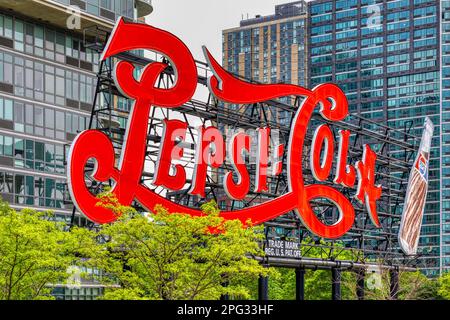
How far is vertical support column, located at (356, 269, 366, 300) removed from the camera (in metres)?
73.1

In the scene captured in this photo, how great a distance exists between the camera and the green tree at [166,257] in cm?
4384

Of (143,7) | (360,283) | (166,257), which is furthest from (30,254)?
(143,7)

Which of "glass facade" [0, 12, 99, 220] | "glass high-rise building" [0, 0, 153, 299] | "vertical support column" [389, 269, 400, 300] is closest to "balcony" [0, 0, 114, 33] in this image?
"glass high-rise building" [0, 0, 153, 299]

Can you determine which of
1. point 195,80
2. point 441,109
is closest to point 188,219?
point 195,80

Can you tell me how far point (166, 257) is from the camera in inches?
1734

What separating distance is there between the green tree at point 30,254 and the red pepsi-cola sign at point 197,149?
2.47 metres

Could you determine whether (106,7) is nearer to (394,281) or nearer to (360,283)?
(360,283)

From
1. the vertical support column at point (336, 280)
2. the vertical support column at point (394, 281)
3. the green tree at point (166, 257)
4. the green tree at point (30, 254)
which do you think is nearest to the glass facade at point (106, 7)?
the vertical support column at point (336, 280)

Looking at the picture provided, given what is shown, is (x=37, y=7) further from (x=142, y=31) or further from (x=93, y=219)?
(x=93, y=219)

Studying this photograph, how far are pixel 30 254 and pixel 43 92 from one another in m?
32.7

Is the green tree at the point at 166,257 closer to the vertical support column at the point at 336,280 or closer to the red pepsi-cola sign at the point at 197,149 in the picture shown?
the red pepsi-cola sign at the point at 197,149

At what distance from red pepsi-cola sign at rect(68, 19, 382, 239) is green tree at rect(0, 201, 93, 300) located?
2473 mm

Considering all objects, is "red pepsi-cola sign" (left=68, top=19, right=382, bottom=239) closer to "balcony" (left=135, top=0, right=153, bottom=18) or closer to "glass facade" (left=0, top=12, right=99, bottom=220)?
"glass facade" (left=0, top=12, right=99, bottom=220)

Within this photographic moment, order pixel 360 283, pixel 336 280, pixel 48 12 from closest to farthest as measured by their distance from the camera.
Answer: pixel 336 280 → pixel 48 12 → pixel 360 283
